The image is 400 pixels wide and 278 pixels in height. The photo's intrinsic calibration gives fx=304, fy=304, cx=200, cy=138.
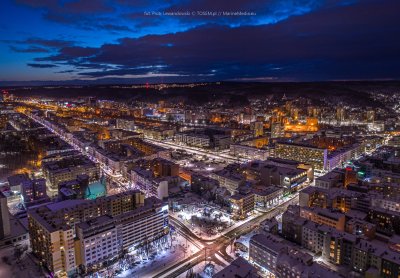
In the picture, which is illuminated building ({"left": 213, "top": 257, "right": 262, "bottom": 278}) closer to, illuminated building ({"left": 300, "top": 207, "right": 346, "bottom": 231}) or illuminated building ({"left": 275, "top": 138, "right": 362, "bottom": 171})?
illuminated building ({"left": 300, "top": 207, "right": 346, "bottom": 231})

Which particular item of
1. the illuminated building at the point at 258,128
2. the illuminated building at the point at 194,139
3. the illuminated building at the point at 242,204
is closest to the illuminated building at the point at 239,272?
the illuminated building at the point at 242,204

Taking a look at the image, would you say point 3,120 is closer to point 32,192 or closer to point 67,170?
point 67,170

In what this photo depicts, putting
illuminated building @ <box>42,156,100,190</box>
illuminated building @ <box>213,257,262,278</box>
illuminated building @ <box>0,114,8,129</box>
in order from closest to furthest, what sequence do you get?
illuminated building @ <box>213,257,262,278</box>, illuminated building @ <box>42,156,100,190</box>, illuminated building @ <box>0,114,8,129</box>

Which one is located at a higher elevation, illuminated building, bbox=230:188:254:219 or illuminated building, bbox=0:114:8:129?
illuminated building, bbox=0:114:8:129

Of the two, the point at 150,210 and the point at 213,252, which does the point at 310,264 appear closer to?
the point at 213,252

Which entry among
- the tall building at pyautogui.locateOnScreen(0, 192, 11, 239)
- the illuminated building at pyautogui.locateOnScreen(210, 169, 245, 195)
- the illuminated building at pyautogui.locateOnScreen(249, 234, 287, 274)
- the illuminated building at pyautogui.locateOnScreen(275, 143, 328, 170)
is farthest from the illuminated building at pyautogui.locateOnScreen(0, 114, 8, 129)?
the illuminated building at pyautogui.locateOnScreen(249, 234, 287, 274)

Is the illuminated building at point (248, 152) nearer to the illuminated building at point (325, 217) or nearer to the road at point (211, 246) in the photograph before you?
the road at point (211, 246)

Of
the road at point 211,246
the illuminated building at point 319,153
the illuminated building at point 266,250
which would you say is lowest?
the road at point 211,246

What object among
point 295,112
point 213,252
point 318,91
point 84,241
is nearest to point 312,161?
point 213,252

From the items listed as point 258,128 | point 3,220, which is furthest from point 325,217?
point 258,128
